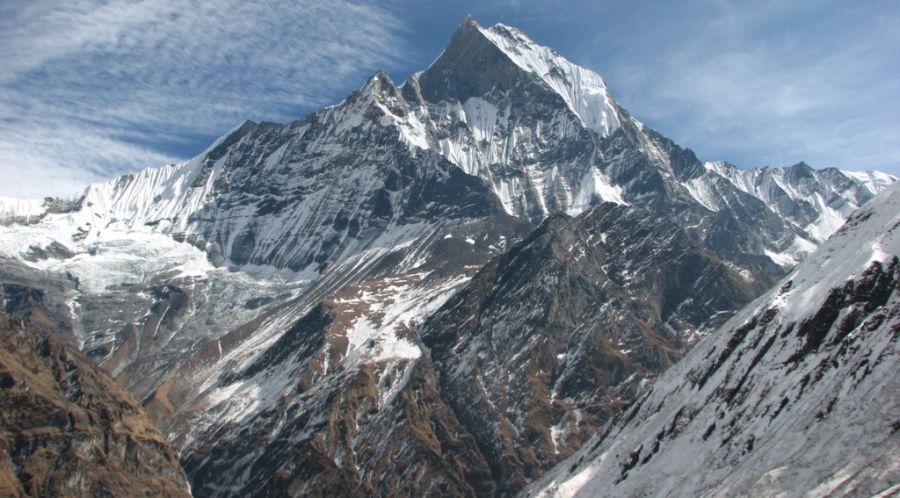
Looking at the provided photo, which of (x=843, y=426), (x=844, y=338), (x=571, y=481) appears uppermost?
(x=844, y=338)

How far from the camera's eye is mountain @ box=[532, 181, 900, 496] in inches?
3378

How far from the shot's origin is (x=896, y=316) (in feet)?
322

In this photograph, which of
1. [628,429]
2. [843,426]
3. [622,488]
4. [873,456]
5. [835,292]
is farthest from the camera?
[628,429]

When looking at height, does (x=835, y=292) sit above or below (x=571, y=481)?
above

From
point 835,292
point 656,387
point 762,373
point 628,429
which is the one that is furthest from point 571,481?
point 835,292

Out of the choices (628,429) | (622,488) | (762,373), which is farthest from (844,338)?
(628,429)

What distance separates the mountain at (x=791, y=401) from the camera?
85812 mm

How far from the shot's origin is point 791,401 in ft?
340

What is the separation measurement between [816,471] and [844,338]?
2543cm

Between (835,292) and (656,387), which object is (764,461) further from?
(656,387)

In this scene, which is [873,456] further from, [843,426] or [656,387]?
[656,387]

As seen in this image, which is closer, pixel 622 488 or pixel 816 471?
pixel 816 471

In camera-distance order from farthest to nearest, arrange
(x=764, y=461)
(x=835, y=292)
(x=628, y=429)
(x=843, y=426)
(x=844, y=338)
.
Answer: (x=628, y=429) < (x=835, y=292) < (x=844, y=338) < (x=764, y=461) < (x=843, y=426)

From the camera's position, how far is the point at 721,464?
4161 inches
